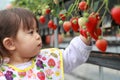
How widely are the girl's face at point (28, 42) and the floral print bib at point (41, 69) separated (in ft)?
0.22

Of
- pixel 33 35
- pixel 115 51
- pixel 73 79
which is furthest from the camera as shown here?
pixel 73 79

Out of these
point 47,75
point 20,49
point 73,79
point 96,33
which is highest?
point 96,33

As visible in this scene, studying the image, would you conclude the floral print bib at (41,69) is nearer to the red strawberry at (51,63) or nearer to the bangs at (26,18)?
the red strawberry at (51,63)

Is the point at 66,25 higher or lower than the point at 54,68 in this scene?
higher

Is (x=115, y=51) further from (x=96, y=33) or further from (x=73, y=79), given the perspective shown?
(x=73, y=79)

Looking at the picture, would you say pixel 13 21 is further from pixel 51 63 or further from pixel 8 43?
pixel 51 63

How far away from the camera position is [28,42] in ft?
3.94

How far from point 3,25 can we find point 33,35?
0.14 meters

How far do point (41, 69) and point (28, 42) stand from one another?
0.13 m

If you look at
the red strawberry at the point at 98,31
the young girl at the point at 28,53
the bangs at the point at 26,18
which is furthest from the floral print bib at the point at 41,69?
the red strawberry at the point at 98,31

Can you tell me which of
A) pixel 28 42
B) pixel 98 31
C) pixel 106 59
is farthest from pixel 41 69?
pixel 98 31

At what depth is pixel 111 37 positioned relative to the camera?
59.0 inches

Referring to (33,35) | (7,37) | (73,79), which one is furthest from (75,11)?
(73,79)

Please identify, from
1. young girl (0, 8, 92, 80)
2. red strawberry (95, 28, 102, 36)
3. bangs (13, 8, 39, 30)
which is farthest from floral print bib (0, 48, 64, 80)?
red strawberry (95, 28, 102, 36)
